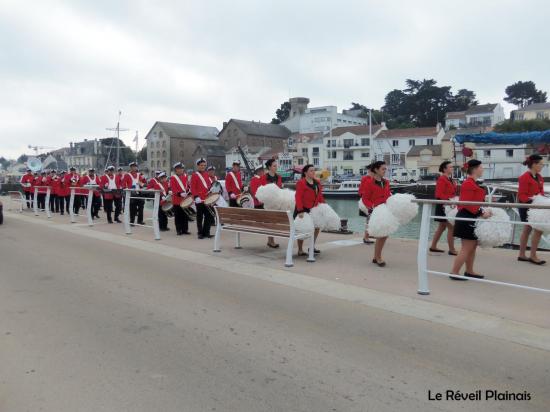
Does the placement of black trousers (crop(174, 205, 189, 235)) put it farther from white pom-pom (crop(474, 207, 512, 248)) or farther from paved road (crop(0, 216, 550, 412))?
white pom-pom (crop(474, 207, 512, 248))

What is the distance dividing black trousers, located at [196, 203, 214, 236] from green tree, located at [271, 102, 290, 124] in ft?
433

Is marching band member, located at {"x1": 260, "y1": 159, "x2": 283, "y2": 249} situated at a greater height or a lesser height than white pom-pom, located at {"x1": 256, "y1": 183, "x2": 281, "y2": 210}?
greater

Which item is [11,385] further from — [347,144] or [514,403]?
[347,144]

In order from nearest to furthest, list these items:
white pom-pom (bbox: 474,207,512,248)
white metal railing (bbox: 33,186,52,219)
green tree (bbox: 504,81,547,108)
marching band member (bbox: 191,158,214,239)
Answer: white pom-pom (bbox: 474,207,512,248) → marching band member (bbox: 191,158,214,239) → white metal railing (bbox: 33,186,52,219) → green tree (bbox: 504,81,547,108)

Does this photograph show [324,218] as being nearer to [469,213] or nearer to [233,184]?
[469,213]

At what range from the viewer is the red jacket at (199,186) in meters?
12.4

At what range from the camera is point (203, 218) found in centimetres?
1273

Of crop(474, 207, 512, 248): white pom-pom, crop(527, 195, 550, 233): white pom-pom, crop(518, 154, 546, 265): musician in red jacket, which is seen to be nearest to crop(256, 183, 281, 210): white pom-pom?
crop(474, 207, 512, 248): white pom-pom

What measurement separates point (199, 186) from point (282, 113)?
5233 inches

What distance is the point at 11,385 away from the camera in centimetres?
396

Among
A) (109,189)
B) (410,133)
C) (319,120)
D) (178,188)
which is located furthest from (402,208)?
(319,120)

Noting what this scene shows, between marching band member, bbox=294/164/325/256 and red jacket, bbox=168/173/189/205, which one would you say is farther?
red jacket, bbox=168/173/189/205

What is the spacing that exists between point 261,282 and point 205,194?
17.7 feet

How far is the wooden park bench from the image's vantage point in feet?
28.0
